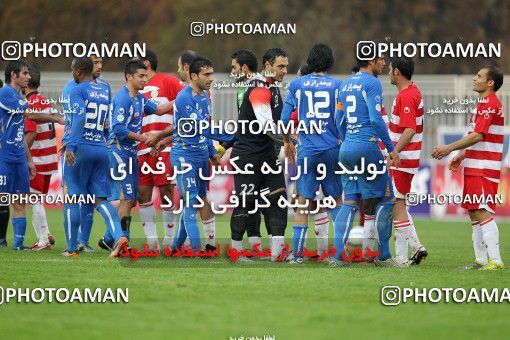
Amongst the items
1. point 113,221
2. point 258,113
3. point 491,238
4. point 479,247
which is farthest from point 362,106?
point 113,221

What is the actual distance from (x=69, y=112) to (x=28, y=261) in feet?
6.26

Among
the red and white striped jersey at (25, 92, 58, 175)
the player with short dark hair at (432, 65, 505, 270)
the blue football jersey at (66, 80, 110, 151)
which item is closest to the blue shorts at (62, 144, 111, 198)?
the blue football jersey at (66, 80, 110, 151)

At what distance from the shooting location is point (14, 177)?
16.5 meters

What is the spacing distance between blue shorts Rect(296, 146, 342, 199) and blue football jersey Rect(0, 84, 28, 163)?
4204mm

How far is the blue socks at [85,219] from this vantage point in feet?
51.3

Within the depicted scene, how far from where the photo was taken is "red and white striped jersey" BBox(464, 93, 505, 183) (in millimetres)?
13867

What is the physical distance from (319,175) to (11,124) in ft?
15.1

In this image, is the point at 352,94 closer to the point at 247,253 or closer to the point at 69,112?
the point at 247,253

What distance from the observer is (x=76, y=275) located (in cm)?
1270

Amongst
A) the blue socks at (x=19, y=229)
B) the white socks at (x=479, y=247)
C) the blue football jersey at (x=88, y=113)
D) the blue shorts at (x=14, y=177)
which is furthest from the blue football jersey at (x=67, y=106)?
the white socks at (x=479, y=247)

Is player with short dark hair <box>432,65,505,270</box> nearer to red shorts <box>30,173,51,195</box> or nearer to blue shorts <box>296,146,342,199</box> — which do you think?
blue shorts <box>296,146,342,199</box>

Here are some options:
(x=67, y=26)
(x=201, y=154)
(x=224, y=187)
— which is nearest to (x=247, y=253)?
(x=201, y=154)

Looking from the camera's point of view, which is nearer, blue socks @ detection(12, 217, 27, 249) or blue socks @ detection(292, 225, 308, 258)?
blue socks @ detection(292, 225, 308, 258)

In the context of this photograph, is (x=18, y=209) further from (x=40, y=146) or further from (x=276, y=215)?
(x=276, y=215)
